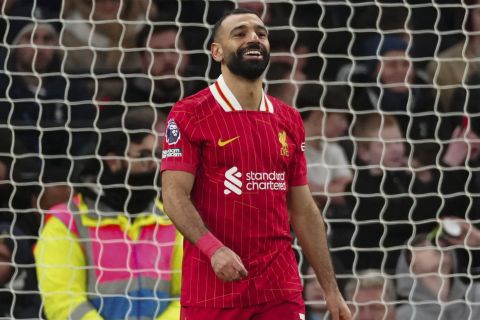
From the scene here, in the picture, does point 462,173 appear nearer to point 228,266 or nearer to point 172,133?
point 172,133

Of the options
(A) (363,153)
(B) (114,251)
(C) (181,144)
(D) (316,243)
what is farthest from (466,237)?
(C) (181,144)

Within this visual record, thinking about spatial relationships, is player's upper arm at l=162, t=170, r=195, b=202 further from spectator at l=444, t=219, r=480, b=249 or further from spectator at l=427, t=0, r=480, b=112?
spectator at l=427, t=0, r=480, b=112

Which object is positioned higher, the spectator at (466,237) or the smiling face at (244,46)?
the smiling face at (244,46)

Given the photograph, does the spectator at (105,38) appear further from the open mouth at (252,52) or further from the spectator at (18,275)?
the open mouth at (252,52)

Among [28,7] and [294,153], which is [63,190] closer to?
[28,7]

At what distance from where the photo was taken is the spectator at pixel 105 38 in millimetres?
5152

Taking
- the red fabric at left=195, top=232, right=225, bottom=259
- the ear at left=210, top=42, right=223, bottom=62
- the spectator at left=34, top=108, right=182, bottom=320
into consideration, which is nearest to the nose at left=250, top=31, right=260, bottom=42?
the ear at left=210, top=42, right=223, bottom=62

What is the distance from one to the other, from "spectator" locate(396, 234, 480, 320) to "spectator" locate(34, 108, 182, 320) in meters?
0.98

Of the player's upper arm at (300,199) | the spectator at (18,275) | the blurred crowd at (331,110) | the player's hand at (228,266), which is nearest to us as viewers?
the player's hand at (228,266)

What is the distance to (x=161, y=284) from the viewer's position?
183 inches

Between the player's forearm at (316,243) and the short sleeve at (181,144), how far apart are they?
42 centimetres

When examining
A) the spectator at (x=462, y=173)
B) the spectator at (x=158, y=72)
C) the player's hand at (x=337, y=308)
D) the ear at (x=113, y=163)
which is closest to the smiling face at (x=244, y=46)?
the player's hand at (x=337, y=308)

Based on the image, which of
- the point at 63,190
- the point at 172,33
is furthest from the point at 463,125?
the point at 63,190

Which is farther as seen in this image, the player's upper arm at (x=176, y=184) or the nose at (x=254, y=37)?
the nose at (x=254, y=37)
